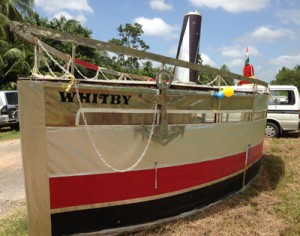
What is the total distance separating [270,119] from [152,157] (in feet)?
27.6

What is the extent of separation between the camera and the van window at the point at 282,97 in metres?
11.0

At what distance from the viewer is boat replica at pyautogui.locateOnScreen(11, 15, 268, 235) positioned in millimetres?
3174

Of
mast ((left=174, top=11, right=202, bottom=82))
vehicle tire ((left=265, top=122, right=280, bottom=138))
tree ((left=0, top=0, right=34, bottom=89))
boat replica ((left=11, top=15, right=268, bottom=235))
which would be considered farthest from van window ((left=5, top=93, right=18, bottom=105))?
boat replica ((left=11, top=15, right=268, bottom=235))

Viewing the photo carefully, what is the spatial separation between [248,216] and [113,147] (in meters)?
2.10

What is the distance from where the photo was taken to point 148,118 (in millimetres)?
3672

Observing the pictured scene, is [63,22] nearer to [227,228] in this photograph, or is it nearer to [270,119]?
[270,119]

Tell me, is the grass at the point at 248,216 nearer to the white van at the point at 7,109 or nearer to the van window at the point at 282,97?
the van window at the point at 282,97

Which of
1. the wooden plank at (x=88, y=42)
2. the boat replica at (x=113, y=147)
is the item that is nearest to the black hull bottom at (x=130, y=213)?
the boat replica at (x=113, y=147)

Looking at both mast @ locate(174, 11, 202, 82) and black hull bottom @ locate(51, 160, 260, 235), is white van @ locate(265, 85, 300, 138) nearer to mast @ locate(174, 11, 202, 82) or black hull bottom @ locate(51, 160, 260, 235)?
mast @ locate(174, 11, 202, 82)

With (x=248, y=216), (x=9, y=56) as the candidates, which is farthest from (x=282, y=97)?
(x=9, y=56)

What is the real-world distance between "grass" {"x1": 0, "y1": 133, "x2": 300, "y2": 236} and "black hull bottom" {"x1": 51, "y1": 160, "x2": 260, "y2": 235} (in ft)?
0.41

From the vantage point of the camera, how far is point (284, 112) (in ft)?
36.3

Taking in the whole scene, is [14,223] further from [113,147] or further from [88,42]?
[88,42]

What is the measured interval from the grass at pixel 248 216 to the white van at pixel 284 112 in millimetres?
5328
